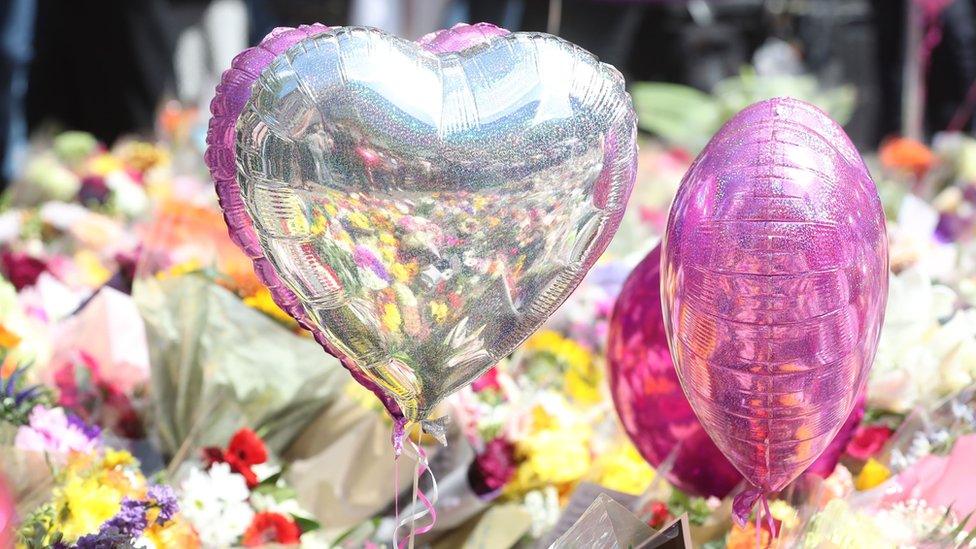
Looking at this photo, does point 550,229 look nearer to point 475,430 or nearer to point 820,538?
point 820,538

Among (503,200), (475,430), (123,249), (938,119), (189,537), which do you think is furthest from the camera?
(938,119)

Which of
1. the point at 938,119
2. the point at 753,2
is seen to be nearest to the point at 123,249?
the point at 938,119

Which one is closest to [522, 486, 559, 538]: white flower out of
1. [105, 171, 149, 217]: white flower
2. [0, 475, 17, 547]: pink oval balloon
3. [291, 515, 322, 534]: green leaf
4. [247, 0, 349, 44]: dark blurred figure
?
[291, 515, 322, 534]: green leaf

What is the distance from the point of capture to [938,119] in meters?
4.06

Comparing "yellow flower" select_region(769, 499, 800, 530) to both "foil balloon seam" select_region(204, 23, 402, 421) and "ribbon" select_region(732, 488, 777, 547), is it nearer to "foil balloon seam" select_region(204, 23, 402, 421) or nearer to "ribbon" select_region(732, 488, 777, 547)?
"ribbon" select_region(732, 488, 777, 547)

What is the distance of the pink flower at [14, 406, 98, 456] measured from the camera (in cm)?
107

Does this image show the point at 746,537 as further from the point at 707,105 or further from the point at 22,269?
the point at 707,105

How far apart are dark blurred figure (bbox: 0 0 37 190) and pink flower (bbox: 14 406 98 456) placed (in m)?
2.24

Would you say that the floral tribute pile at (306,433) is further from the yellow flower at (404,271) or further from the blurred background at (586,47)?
the blurred background at (586,47)

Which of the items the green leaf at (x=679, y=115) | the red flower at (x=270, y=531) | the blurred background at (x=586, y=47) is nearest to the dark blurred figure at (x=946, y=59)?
the blurred background at (x=586, y=47)

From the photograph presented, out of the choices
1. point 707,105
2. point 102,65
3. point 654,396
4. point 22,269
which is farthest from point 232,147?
point 102,65

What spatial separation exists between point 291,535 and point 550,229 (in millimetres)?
419

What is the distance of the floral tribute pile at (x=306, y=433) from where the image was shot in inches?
39.6

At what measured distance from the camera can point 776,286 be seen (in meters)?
0.86
